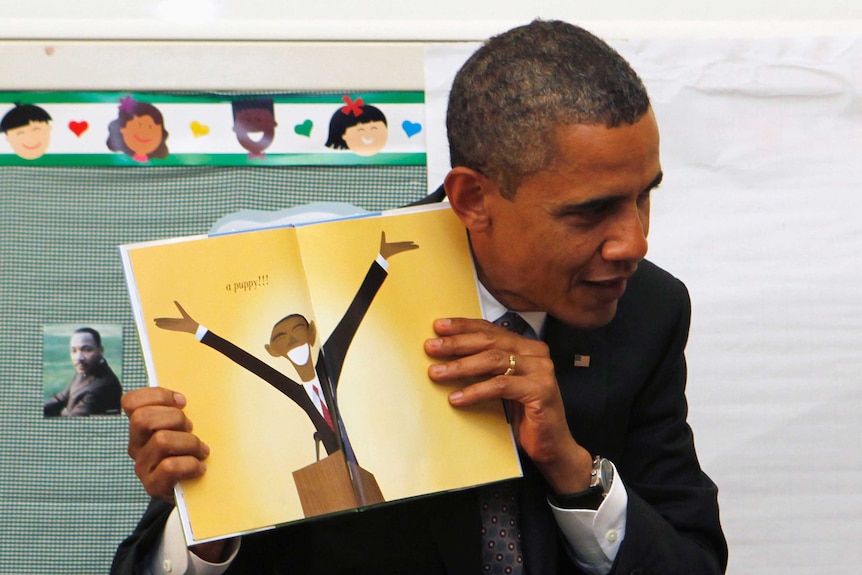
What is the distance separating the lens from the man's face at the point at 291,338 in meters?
1.08

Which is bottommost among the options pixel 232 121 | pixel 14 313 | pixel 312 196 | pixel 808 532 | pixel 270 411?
pixel 808 532

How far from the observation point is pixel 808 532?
5.66 feet

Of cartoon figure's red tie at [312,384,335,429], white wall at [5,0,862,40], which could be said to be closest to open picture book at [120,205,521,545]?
cartoon figure's red tie at [312,384,335,429]

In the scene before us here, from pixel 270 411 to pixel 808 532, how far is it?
1.14 m

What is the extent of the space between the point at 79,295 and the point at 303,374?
74cm

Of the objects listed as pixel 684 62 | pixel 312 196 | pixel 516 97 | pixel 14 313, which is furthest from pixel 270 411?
pixel 684 62

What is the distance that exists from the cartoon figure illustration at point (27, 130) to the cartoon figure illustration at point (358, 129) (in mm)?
492

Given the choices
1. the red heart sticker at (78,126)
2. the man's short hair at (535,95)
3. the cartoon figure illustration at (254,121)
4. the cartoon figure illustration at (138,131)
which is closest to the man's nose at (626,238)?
the man's short hair at (535,95)

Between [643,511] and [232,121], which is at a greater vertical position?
[232,121]

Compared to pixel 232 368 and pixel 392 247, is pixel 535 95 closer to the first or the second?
pixel 392 247

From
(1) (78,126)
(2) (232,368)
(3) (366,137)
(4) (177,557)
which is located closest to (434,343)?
(2) (232,368)

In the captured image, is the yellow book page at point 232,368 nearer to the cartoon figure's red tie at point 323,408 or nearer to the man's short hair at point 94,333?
the cartoon figure's red tie at point 323,408

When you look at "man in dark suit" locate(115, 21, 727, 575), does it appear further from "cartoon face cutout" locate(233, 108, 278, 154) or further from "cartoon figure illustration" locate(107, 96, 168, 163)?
"cartoon figure illustration" locate(107, 96, 168, 163)

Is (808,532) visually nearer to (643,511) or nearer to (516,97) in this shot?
(643,511)
